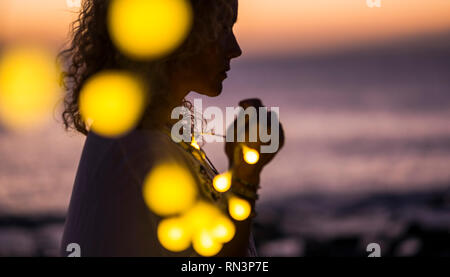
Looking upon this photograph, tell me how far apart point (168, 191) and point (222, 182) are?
0.98 ft

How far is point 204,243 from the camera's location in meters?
1.79

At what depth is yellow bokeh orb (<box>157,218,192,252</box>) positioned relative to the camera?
173cm

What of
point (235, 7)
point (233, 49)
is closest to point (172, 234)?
point (233, 49)

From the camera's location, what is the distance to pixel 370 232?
902 cm

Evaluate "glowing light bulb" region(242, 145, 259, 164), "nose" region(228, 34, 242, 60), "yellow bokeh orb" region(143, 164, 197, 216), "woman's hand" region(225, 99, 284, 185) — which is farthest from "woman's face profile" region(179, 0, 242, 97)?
"yellow bokeh orb" region(143, 164, 197, 216)

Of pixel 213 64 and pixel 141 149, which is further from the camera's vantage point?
pixel 213 64

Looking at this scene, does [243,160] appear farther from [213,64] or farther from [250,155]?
[213,64]

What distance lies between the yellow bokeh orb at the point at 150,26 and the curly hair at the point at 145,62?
0.07 ft

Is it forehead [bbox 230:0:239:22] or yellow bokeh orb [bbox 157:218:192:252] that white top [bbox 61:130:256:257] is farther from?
forehead [bbox 230:0:239:22]

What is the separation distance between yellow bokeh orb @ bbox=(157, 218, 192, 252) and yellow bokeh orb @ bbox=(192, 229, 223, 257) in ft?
0.14

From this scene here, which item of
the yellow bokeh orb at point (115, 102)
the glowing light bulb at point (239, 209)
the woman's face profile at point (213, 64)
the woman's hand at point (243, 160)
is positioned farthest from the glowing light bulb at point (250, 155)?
the yellow bokeh orb at point (115, 102)
